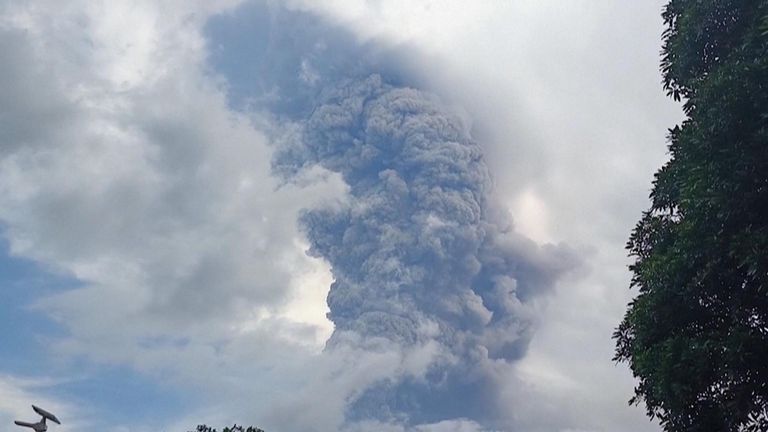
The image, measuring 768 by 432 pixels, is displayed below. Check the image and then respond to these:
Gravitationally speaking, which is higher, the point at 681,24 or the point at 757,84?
the point at 681,24

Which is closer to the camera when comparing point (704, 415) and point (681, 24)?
point (704, 415)

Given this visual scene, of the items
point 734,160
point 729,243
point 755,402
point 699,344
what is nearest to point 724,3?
point 734,160

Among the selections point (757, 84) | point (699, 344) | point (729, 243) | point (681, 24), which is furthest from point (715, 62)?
point (699, 344)

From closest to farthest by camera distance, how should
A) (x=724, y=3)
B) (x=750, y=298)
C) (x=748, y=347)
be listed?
1. (x=748, y=347)
2. (x=750, y=298)
3. (x=724, y=3)

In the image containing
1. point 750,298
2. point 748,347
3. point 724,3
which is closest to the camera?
point 748,347

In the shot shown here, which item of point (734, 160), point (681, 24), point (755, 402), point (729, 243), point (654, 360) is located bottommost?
point (755, 402)

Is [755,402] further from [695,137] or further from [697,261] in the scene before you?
[695,137]
